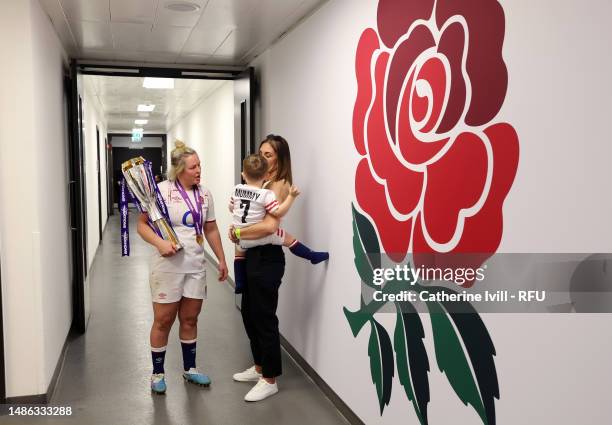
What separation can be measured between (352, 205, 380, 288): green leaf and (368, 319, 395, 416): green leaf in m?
0.24

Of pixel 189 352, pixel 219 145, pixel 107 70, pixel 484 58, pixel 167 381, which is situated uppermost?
pixel 107 70

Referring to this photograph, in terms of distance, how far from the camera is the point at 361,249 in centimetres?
291

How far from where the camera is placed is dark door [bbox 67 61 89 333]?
15.4ft

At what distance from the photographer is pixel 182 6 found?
3629mm

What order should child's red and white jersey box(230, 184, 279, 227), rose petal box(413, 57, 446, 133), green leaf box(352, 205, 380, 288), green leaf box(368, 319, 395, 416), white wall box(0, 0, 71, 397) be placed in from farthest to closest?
child's red and white jersey box(230, 184, 279, 227), white wall box(0, 0, 71, 397), green leaf box(352, 205, 380, 288), green leaf box(368, 319, 395, 416), rose petal box(413, 57, 446, 133)

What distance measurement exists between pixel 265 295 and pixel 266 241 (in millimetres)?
325

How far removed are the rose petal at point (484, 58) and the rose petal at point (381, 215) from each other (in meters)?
0.67

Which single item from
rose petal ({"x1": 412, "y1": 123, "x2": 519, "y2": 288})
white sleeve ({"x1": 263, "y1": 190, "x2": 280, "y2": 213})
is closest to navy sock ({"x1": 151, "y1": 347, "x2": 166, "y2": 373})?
white sleeve ({"x1": 263, "y1": 190, "x2": 280, "y2": 213})

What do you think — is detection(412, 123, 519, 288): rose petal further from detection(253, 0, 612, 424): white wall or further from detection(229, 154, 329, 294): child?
detection(229, 154, 329, 294): child

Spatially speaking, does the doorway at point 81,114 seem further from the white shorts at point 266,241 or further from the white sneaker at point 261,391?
the white sneaker at point 261,391

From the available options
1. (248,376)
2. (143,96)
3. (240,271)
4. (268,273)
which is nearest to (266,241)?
(268,273)

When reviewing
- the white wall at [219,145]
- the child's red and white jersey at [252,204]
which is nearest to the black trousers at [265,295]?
the child's red and white jersey at [252,204]

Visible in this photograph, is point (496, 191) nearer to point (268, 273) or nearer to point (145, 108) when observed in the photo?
point (268, 273)

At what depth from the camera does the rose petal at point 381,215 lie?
8.27 feet
